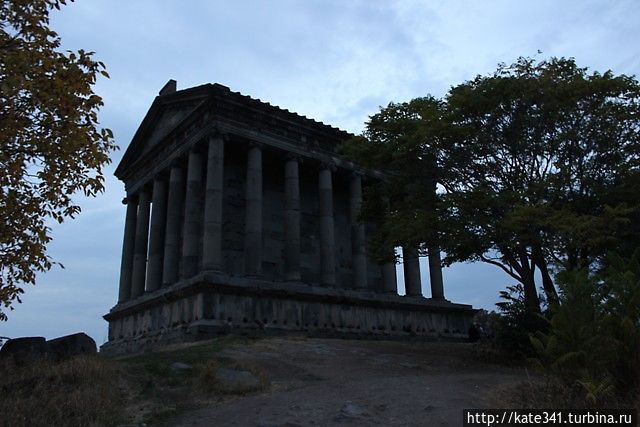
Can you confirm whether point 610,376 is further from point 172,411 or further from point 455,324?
point 455,324

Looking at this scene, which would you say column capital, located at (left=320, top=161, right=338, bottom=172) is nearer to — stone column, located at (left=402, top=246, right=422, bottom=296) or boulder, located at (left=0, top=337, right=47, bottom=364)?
stone column, located at (left=402, top=246, right=422, bottom=296)

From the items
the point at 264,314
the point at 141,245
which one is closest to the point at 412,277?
the point at 264,314

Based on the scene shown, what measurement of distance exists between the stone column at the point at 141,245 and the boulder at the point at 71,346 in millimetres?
17673

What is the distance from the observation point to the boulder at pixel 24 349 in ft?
40.2

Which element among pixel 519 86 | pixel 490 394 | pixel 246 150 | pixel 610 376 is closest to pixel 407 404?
pixel 490 394

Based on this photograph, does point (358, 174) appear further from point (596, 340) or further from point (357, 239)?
point (596, 340)

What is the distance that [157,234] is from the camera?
30.5 meters

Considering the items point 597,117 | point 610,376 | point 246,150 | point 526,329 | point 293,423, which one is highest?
point 246,150

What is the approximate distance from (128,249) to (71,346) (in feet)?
69.6

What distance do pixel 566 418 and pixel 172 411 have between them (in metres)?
6.76

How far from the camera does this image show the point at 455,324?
32250 millimetres

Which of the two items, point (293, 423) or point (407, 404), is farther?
point (407, 404)

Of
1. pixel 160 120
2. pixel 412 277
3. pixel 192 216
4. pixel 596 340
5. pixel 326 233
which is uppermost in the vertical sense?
pixel 160 120

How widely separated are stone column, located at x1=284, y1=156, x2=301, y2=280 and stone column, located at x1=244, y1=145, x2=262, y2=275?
5.72ft
